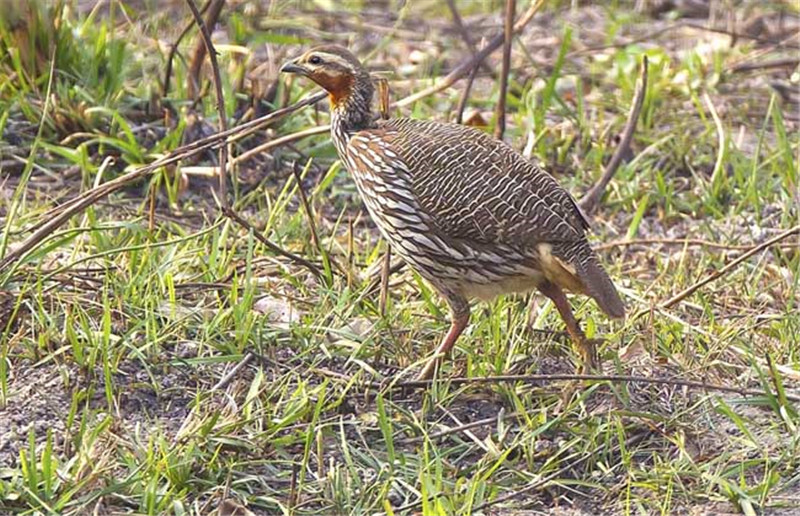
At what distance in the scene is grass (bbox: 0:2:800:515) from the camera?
390 centimetres

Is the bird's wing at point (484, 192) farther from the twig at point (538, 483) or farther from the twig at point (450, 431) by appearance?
the twig at point (538, 483)

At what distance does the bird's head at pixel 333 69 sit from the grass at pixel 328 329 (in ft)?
1.76

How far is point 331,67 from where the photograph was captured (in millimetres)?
4871

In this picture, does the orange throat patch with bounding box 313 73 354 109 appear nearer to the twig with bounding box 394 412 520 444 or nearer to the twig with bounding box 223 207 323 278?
the twig with bounding box 223 207 323 278

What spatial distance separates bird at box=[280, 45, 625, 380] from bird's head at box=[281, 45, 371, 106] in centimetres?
29

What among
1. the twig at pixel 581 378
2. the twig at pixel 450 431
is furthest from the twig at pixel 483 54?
the twig at pixel 450 431

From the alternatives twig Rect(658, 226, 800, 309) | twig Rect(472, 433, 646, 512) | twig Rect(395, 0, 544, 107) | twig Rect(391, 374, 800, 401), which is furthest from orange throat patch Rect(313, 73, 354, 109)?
twig Rect(472, 433, 646, 512)

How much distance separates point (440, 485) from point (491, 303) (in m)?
1.20

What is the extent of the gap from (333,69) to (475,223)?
0.87 metres

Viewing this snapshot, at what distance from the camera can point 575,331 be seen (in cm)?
450

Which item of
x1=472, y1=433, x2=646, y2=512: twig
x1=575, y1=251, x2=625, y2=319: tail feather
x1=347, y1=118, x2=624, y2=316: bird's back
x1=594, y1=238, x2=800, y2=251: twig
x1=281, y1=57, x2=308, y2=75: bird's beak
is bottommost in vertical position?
x1=594, y1=238, x2=800, y2=251: twig

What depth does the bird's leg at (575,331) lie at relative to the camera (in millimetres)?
4500

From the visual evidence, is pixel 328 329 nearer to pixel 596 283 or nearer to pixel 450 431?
pixel 450 431

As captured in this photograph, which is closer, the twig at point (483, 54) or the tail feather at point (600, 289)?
the tail feather at point (600, 289)
